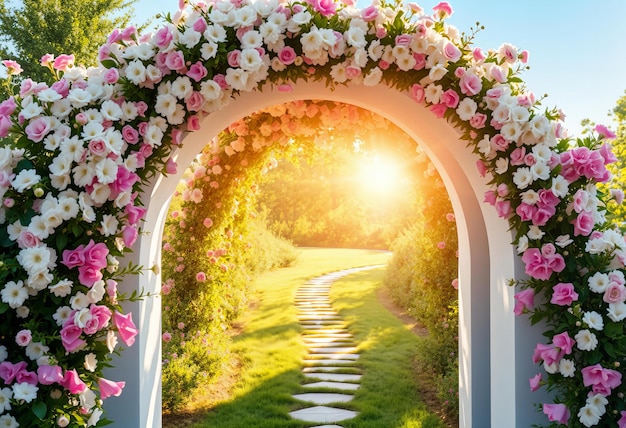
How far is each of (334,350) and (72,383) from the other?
513cm

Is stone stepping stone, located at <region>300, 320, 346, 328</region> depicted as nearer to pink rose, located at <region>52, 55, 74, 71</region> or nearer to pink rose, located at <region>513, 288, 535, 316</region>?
pink rose, located at <region>513, 288, 535, 316</region>

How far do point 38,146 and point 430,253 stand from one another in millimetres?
3797

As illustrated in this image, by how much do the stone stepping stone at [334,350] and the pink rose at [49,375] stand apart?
4.99 metres

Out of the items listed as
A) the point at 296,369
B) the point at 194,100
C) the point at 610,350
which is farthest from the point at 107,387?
the point at 296,369

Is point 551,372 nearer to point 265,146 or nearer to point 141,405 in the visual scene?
point 141,405

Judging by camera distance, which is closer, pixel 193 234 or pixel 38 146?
pixel 38 146

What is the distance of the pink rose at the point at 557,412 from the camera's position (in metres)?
2.70

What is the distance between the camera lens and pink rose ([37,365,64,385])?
239 centimetres

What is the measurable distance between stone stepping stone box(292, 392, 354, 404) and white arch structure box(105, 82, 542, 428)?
5.66 ft

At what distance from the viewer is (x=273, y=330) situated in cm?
836

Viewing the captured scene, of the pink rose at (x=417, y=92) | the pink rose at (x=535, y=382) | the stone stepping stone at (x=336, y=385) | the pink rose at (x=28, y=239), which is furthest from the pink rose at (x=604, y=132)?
the stone stepping stone at (x=336, y=385)

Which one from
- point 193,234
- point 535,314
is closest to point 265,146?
point 193,234

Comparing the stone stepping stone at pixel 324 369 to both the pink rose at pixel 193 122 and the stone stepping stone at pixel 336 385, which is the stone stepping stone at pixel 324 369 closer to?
the stone stepping stone at pixel 336 385

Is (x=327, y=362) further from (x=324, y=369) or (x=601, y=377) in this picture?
(x=601, y=377)
